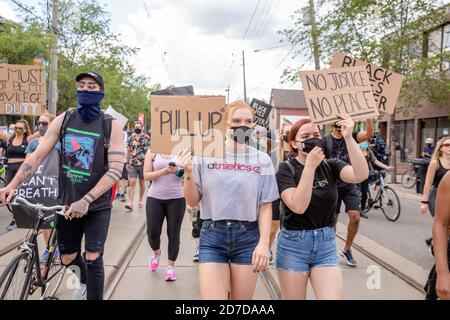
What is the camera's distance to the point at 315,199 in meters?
2.88

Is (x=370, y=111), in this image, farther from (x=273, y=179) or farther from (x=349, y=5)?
(x=349, y=5)

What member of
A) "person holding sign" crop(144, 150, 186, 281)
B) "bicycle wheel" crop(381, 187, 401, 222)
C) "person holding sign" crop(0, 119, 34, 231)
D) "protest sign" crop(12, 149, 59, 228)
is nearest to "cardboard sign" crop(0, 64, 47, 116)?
"person holding sign" crop(0, 119, 34, 231)

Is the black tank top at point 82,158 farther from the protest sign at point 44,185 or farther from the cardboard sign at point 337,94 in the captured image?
the cardboard sign at point 337,94

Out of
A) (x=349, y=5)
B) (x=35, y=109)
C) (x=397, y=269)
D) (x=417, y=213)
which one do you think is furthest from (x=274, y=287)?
(x=349, y=5)

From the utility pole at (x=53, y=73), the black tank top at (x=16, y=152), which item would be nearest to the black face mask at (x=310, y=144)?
the black tank top at (x=16, y=152)

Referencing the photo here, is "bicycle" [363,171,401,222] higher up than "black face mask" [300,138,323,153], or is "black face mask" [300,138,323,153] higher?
"black face mask" [300,138,323,153]

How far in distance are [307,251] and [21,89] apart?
575 centimetres

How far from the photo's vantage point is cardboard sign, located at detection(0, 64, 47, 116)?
6.65 metres

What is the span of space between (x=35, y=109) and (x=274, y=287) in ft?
15.7

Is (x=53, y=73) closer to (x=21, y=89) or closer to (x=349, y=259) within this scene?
(x=21, y=89)

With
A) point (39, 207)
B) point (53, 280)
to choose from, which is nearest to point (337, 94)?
point (39, 207)

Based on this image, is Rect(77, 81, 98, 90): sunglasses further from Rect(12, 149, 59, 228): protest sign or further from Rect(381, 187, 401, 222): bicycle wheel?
Rect(381, 187, 401, 222): bicycle wheel

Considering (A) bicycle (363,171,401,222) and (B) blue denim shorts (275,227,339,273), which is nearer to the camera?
(B) blue denim shorts (275,227,339,273)

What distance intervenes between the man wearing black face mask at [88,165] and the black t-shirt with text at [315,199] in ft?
4.25
